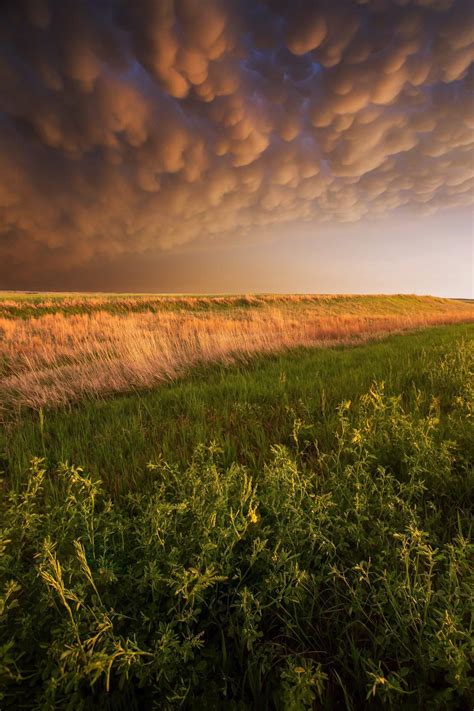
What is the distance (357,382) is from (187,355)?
408cm

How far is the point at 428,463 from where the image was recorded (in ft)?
6.58

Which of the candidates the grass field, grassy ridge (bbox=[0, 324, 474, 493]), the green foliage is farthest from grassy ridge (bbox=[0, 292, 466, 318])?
the green foliage

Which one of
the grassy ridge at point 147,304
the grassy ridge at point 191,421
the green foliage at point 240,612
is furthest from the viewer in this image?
the grassy ridge at point 147,304

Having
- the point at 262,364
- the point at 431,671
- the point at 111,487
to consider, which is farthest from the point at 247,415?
the point at 262,364

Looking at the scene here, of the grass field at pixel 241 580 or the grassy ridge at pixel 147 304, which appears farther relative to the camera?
the grassy ridge at pixel 147 304

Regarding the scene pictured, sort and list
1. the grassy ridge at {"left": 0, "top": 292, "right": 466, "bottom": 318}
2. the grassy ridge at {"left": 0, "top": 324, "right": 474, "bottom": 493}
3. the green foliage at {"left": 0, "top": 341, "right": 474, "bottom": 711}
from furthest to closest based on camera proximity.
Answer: the grassy ridge at {"left": 0, "top": 292, "right": 466, "bottom": 318} → the grassy ridge at {"left": 0, "top": 324, "right": 474, "bottom": 493} → the green foliage at {"left": 0, "top": 341, "right": 474, "bottom": 711}

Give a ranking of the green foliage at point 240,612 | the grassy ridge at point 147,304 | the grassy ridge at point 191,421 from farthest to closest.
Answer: the grassy ridge at point 147,304 < the grassy ridge at point 191,421 < the green foliage at point 240,612

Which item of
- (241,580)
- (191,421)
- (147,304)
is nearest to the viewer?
(241,580)

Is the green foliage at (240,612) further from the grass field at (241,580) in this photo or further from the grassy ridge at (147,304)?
the grassy ridge at (147,304)

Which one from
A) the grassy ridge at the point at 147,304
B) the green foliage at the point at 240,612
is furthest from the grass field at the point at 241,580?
the grassy ridge at the point at 147,304

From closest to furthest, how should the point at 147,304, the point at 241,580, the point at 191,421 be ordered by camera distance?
the point at 241,580, the point at 191,421, the point at 147,304

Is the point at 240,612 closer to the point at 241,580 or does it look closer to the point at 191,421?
the point at 241,580

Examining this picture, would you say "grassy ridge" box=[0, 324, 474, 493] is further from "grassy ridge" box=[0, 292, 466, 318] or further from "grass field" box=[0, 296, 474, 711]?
"grassy ridge" box=[0, 292, 466, 318]

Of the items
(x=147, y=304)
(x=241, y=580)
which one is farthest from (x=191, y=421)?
(x=147, y=304)
